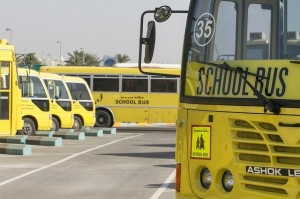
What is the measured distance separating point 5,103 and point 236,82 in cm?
1447

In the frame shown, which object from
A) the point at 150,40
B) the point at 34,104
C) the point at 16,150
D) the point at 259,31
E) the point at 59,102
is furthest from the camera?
the point at 59,102

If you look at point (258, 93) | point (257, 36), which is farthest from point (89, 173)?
point (258, 93)

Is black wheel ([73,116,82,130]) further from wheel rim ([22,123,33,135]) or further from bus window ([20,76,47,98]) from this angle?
wheel rim ([22,123,33,135])

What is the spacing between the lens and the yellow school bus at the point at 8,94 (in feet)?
62.4

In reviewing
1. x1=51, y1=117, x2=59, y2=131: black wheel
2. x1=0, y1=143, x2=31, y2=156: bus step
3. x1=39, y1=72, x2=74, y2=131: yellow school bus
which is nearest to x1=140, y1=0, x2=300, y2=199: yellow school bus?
x1=0, y1=143, x2=31, y2=156: bus step

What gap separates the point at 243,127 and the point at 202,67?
0.83m

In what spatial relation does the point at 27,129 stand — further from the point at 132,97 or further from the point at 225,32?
the point at 225,32

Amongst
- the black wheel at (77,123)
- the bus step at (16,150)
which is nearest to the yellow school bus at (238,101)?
the bus step at (16,150)

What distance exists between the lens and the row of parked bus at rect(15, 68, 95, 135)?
79.7ft

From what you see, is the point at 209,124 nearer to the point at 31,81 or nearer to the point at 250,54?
the point at 250,54

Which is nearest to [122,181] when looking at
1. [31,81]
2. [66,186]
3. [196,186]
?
[66,186]

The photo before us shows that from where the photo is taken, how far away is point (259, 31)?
5.82 m

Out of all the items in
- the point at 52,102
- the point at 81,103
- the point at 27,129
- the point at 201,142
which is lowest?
the point at 27,129

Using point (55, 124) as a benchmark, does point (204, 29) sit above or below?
above
